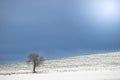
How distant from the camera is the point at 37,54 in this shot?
58.4 m

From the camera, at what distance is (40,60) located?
2281 inches

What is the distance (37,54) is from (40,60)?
57.8 inches

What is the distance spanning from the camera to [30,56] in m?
58.0

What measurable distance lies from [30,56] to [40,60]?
7.32 ft

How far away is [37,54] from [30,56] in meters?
1.53
